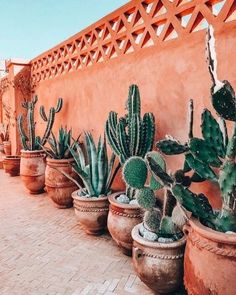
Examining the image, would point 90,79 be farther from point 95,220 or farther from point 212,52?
point 212,52

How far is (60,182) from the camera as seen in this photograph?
4.96 metres

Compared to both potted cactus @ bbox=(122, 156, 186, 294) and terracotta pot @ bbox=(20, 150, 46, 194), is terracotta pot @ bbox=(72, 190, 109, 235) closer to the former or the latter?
potted cactus @ bbox=(122, 156, 186, 294)

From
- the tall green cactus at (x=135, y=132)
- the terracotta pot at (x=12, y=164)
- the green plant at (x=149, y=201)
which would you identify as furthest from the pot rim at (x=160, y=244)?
the terracotta pot at (x=12, y=164)

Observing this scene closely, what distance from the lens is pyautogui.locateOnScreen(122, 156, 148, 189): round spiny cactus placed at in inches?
114

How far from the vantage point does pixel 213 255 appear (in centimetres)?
208

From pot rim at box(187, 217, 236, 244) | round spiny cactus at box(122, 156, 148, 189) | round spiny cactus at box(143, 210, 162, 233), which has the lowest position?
round spiny cactus at box(143, 210, 162, 233)

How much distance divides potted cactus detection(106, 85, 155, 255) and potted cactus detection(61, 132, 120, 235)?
1.16ft

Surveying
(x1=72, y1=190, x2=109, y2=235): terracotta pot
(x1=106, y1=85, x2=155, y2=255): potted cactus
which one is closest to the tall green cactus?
(x1=106, y1=85, x2=155, y2=255): potted cactus

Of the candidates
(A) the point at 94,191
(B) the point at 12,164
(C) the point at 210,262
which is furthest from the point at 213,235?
(B) the point at 12,164

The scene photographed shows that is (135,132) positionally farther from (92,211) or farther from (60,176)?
(60,176)

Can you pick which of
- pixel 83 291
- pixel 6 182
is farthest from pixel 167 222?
pixel 6 182

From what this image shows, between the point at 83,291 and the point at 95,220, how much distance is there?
1.18 meters

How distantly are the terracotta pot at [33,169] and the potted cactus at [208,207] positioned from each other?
154 inches

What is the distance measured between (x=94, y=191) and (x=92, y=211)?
0.32 meters
